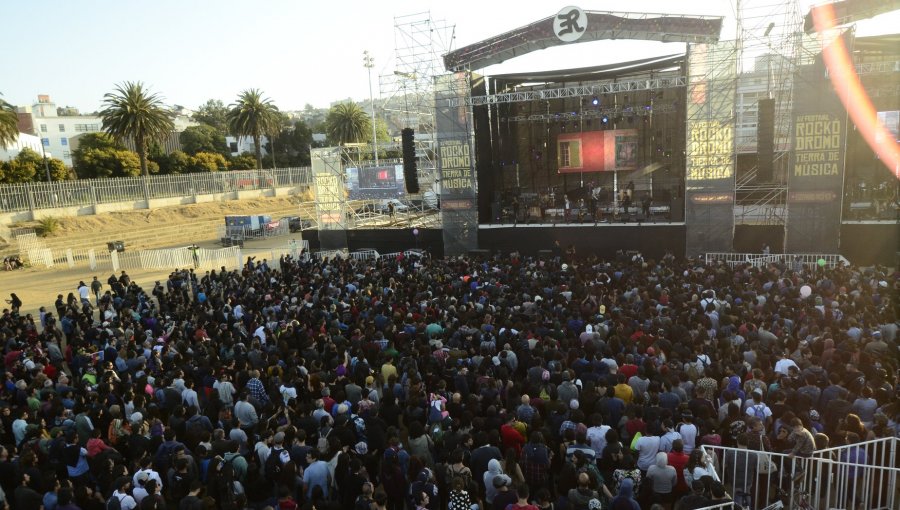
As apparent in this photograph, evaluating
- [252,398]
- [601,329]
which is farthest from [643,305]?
[252,398]

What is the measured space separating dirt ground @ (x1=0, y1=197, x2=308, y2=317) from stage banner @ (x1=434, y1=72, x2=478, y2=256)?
39.5 feet

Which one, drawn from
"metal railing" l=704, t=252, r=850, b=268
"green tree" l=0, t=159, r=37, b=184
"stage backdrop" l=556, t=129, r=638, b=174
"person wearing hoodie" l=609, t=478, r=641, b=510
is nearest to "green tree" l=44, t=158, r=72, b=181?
"green tree" l=0, t=159, r=37, b=184

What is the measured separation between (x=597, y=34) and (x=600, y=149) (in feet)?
20.6

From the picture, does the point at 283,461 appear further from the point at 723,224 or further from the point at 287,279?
the point at 723,224

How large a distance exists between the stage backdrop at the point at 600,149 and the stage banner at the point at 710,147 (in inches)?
213

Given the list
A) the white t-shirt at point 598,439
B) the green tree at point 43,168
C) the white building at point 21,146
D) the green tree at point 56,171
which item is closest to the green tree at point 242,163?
the green tree at point 43,168

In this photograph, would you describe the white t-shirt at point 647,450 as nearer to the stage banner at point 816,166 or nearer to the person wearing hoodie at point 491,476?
the person wearing hoodie at point 491,476

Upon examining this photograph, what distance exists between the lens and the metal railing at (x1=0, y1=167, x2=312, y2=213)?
106ft

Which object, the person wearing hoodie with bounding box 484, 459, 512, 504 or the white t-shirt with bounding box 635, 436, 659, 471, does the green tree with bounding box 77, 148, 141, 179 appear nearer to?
the person wearing hoodie with bounding box 484, 459, 512, 504

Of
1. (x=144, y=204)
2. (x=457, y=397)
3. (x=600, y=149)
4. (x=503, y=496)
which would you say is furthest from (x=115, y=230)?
(x=503, y=496)

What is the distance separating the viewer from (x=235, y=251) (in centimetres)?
2589

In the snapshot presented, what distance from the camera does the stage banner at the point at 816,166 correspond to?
57.6 ft

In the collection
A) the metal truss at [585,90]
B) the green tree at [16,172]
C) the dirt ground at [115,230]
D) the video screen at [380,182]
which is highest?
the metal truss at [585,90]

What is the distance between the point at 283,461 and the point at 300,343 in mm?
4677
